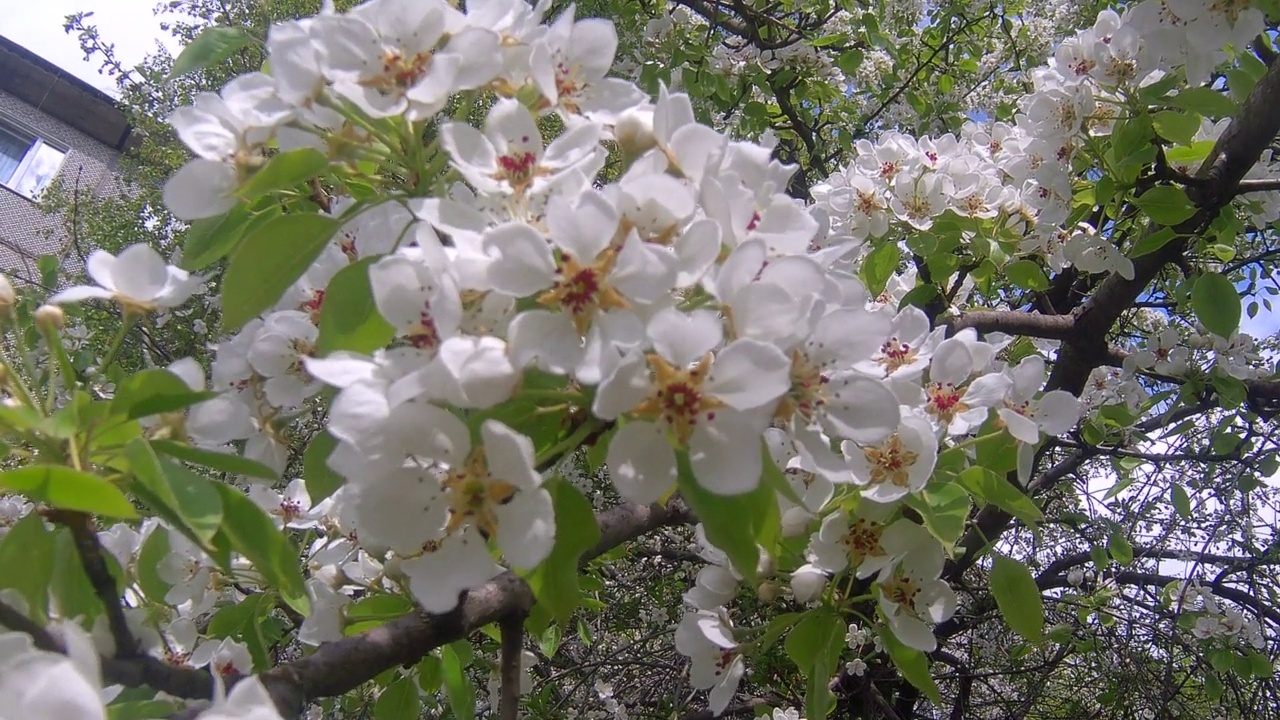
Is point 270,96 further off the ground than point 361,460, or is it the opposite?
point 270,96

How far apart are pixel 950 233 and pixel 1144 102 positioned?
554mm

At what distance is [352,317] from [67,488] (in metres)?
0.34

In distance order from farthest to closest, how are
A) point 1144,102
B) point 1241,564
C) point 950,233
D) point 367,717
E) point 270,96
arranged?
1. point 1241,564
2. point 367,717
3. point 950,233
4. point 1144,102
5. point 270,96

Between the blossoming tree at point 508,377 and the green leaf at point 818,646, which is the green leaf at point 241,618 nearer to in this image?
the blossoming tree at point 508,377

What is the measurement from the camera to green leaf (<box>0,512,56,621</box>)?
0.96 meters

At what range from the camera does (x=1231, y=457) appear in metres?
3.64

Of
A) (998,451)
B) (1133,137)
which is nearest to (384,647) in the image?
(998,451)

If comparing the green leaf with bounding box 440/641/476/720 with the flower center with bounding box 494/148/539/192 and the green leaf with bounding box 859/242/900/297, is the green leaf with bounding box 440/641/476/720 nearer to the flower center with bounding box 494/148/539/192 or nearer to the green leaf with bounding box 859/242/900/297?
the flower center with bounding box 494/148/539/192

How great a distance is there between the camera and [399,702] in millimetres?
1673

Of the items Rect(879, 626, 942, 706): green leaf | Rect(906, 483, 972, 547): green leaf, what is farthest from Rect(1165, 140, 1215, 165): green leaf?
Rect(879, 626, 942, 706): green leaf

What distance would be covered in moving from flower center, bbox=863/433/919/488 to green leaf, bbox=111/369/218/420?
0.87 m

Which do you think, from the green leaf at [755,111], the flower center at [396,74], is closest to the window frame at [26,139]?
the green leaf at [755,111]

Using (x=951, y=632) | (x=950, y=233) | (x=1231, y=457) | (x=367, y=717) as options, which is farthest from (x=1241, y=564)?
(x=367, y=717)

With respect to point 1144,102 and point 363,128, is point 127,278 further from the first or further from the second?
Answer: point 1144,102
